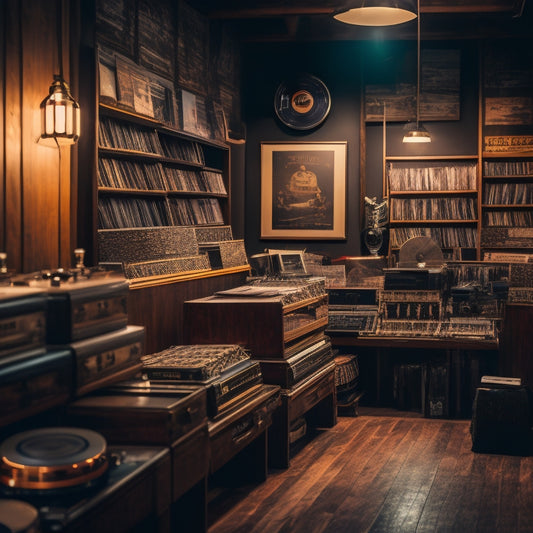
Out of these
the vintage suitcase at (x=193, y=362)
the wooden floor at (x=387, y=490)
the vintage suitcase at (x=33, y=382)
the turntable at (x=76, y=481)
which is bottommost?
the wooden floor at (x=387, y=490)

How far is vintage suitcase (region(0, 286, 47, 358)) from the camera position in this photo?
2461mm

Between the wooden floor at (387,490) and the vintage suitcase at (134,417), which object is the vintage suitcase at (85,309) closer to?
the vintage suitcase at (134,417)

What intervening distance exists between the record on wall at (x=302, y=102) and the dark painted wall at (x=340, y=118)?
0.07 metres

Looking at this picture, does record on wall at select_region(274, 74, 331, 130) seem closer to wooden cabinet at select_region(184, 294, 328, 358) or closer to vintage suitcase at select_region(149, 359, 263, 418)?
wooden cabinet at select_region(184, 294, 328, 358)

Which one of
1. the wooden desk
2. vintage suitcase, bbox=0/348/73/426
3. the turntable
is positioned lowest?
the wooden desk

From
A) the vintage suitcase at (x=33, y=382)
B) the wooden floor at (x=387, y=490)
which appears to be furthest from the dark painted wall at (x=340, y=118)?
the vintage suitcase at (x=33, y=382)

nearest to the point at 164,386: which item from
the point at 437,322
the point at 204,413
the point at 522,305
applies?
the point at 204,413

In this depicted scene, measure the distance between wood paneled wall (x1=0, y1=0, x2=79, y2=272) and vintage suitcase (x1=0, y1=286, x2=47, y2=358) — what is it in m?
1.33

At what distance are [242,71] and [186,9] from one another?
191 cm

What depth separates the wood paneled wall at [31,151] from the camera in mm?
3924

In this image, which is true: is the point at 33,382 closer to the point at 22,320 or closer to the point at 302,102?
the point at 22,320

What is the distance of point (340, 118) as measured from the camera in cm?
856

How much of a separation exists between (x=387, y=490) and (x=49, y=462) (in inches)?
97.7

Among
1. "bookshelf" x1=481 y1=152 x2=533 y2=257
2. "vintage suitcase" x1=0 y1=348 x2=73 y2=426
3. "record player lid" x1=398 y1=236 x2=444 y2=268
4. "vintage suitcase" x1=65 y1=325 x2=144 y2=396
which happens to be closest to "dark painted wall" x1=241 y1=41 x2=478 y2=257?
"bookshelf" x1=481 y1=152 x2=533 y2=257
